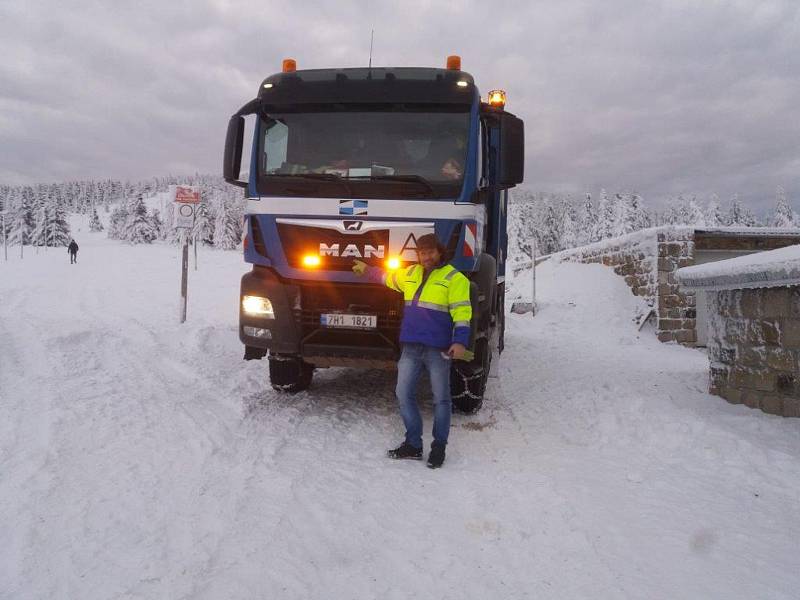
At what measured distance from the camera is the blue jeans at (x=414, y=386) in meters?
4.45

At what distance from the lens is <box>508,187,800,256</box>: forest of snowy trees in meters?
61.8

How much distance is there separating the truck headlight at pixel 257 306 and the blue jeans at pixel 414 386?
143 cm

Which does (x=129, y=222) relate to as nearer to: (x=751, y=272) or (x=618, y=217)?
(x=618, y=217)

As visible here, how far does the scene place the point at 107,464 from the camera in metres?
3.79

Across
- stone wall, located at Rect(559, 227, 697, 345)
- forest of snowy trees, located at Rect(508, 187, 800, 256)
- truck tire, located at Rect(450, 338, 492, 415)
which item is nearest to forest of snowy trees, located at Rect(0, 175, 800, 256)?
forest of snowy trees, located at Rect(508, 187, 800, 256)

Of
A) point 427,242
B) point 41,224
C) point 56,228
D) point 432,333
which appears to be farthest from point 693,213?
point 41,224

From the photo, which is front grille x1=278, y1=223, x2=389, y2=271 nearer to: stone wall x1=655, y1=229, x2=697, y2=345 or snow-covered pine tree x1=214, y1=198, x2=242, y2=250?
stone wall x1=655, y1=229, x2=697, y2=345

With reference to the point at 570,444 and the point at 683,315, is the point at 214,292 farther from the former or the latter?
the point at 570,444

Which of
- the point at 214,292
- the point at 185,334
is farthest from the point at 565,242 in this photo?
the point at 185,334

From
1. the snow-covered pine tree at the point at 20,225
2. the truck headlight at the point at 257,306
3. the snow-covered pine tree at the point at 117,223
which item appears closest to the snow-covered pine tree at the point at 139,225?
the snow-covered pine tree at the point at 20,225

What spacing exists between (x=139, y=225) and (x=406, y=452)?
75679mm

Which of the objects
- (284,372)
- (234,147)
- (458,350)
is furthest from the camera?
(284,372)

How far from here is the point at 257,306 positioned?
526 centimetres

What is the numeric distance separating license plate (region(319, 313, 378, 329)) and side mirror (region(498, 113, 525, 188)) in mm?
1963
